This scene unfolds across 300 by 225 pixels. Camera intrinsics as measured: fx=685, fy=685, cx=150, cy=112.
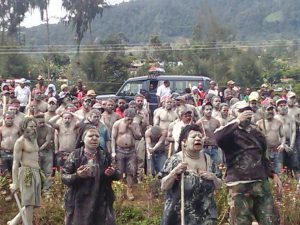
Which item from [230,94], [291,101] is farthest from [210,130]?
[230,94]

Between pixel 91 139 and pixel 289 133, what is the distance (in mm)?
6701

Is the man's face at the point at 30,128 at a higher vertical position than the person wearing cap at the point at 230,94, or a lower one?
higher

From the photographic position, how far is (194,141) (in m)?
7.59

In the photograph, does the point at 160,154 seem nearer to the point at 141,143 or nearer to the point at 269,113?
the point at 141,143

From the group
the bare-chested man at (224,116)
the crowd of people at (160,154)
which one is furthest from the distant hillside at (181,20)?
the bare-chested man at (224,116)

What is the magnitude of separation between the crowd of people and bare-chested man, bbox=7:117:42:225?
0.05 feet

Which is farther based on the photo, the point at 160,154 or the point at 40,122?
the point at 160,154

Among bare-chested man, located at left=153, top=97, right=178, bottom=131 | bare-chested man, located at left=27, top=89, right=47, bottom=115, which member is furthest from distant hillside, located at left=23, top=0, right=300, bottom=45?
bare-chested man, located at left=153, top=97, right=178, bottom=131

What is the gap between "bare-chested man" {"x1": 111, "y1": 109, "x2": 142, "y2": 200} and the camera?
41.2 feet

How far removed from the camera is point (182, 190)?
7.34 meters

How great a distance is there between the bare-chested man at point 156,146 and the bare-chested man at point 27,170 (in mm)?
3219

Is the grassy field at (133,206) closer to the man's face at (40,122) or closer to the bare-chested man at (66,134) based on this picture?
the bare-chested man at (66,134)

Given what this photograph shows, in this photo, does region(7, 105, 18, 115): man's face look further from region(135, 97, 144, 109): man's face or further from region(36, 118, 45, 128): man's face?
region(135, 97, 144, 109): man's face

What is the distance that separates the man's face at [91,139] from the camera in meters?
7.82
